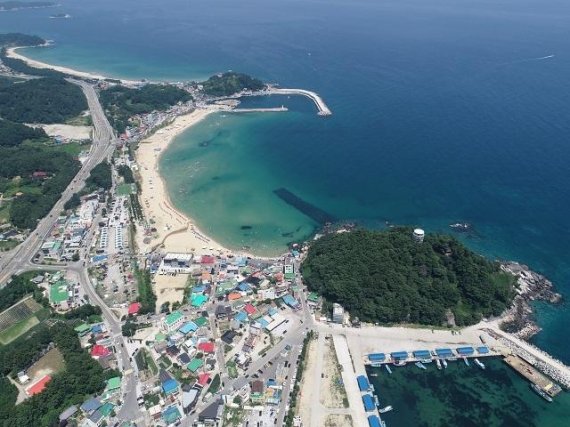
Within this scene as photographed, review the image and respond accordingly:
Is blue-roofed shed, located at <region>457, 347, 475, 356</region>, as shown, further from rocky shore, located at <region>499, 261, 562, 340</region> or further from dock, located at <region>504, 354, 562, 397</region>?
rocky shore, located at <region>499, 261, 562, 340</region>

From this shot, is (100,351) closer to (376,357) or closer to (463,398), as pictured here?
(376,357)

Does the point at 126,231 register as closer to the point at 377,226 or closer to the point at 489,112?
the point at 377,226

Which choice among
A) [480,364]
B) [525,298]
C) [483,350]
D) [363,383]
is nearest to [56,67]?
[363,383]

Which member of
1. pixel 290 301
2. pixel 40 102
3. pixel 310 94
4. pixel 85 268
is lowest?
pixel 85 268

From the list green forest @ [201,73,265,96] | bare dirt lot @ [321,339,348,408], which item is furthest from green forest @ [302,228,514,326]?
green forest @ [201,73,265,96]

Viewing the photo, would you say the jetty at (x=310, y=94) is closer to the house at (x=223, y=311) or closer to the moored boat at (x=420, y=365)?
the house at (x=223, y=311)

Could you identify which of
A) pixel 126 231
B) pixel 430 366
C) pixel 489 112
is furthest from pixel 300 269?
pixel 489 112
